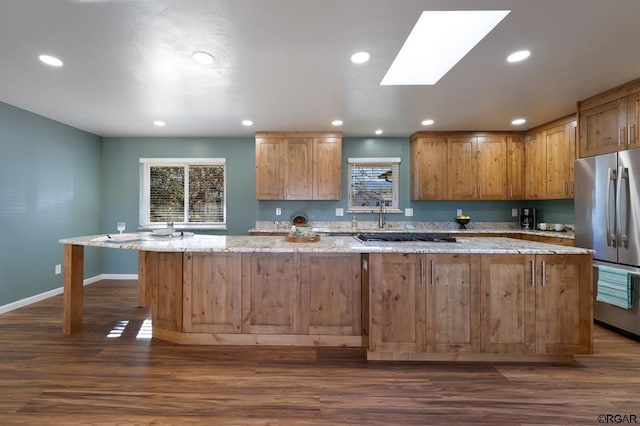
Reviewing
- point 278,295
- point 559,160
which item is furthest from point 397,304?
point 559,160

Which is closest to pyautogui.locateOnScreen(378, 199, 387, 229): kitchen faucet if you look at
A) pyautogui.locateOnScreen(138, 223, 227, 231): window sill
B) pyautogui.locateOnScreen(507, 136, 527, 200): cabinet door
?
pyautogui.locateOnScreen(507, 136, 527, 200): cabinet door

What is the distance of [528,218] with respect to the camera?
4.89 m

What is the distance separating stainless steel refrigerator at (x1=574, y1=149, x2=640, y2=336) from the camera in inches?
113

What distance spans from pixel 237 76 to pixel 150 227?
3.72m

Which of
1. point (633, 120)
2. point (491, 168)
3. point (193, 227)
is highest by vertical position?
point (633, 120)

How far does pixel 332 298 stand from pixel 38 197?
440 cm

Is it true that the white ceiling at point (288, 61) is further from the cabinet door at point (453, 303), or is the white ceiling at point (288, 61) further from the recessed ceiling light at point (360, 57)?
the cabinet door at point (453, 303)

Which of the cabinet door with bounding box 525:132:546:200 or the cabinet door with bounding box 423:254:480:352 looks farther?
the cabinet door with bounding box 525:132:546:200

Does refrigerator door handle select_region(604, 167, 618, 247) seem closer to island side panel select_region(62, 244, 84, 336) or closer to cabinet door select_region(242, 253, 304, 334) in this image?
cabinet door select_region(242, 253, 304, 334)

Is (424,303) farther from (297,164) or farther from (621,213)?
(297,164)

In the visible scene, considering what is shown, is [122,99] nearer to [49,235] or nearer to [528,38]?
[49,235]

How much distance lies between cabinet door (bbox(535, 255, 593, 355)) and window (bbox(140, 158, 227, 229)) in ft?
15.3

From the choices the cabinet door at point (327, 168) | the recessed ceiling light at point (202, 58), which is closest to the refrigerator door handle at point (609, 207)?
the cabinet door at point (327, 168)

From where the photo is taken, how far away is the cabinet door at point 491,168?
15.5 feet
